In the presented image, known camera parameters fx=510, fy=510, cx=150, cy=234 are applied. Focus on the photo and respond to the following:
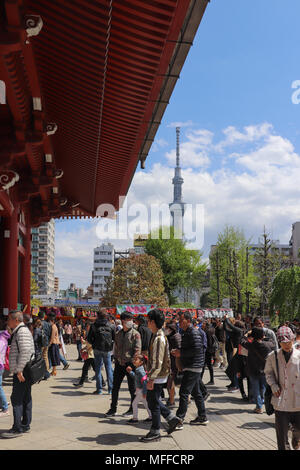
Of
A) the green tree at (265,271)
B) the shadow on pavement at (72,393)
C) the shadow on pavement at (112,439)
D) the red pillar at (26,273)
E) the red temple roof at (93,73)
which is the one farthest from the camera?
the green tree at (265,271)

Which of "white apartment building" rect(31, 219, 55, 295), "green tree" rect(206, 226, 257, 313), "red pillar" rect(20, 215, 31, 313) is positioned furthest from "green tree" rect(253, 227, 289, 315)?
"white apartment building" rect(31, 219, 55, 295)

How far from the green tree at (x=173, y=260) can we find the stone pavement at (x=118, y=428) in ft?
152

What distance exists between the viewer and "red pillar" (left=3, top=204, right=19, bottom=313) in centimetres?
1509

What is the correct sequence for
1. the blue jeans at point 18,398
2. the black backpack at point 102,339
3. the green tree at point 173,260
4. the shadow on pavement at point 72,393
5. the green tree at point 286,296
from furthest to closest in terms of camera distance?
the green tree at point 173,260, the green tree at point 286,296, the shadow on pavement at point 72,393, the black backpack at point 102,339, the blue jeans at point 18,398

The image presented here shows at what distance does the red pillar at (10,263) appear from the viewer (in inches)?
594

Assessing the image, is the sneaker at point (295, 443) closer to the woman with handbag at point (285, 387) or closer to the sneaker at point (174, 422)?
the woman with handbag at point (285, 387)

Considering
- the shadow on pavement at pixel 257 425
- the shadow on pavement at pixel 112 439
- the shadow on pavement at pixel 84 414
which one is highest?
the shadow on pavement at pixel 112 439

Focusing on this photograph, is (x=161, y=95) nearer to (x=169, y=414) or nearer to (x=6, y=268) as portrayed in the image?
(x=169, y=414)

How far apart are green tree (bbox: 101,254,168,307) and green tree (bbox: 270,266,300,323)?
1559 cm

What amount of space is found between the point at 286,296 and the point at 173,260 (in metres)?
28.4

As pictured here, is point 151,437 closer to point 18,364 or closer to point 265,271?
point 18,364

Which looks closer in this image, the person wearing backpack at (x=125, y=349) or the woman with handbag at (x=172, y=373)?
the person wearing backpack at (x=125, y=349)

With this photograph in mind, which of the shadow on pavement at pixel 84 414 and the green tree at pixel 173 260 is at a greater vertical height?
the green tree at pixel 173 260

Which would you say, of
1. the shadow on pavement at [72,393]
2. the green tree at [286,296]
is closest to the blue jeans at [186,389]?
the shadow on pavement at [72,393]
